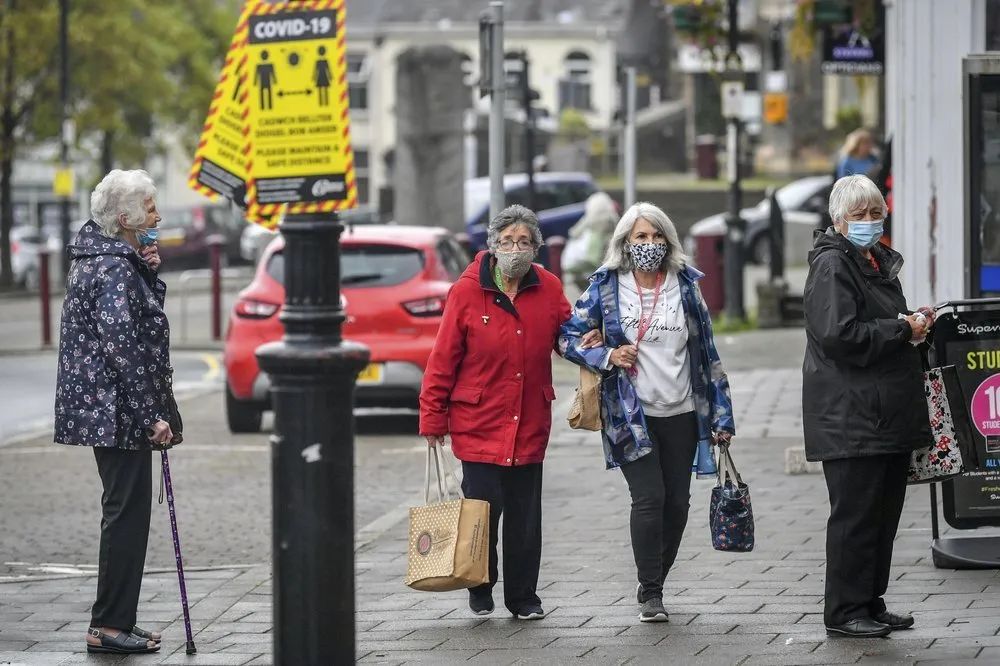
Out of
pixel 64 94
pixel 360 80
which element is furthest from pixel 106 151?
pixel 360 80

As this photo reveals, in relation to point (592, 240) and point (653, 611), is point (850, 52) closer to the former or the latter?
point (592, 240)

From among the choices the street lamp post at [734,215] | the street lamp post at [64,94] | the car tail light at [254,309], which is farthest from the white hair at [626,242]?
the street lamp post at [64,94]

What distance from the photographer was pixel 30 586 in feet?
28.4

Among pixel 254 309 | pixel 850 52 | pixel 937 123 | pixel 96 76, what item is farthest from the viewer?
pixel 96 76

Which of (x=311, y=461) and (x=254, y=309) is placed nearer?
(x=311, y=461)

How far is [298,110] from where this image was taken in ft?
17.7

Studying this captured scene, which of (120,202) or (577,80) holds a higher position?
(577,80)

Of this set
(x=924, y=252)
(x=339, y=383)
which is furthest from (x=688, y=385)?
(x=924, y=252)

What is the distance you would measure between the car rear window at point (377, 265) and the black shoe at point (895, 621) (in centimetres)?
750

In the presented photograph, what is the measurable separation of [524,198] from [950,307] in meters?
28.1

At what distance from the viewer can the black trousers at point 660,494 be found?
24.6 ft

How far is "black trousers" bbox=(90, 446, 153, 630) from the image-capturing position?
284 inches

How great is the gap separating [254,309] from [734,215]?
8575mm

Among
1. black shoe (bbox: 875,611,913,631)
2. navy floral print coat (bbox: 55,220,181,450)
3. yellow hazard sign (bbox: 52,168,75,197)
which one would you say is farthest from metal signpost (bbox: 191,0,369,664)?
yellow hazard sign (bbox: 52,168,75,197)
